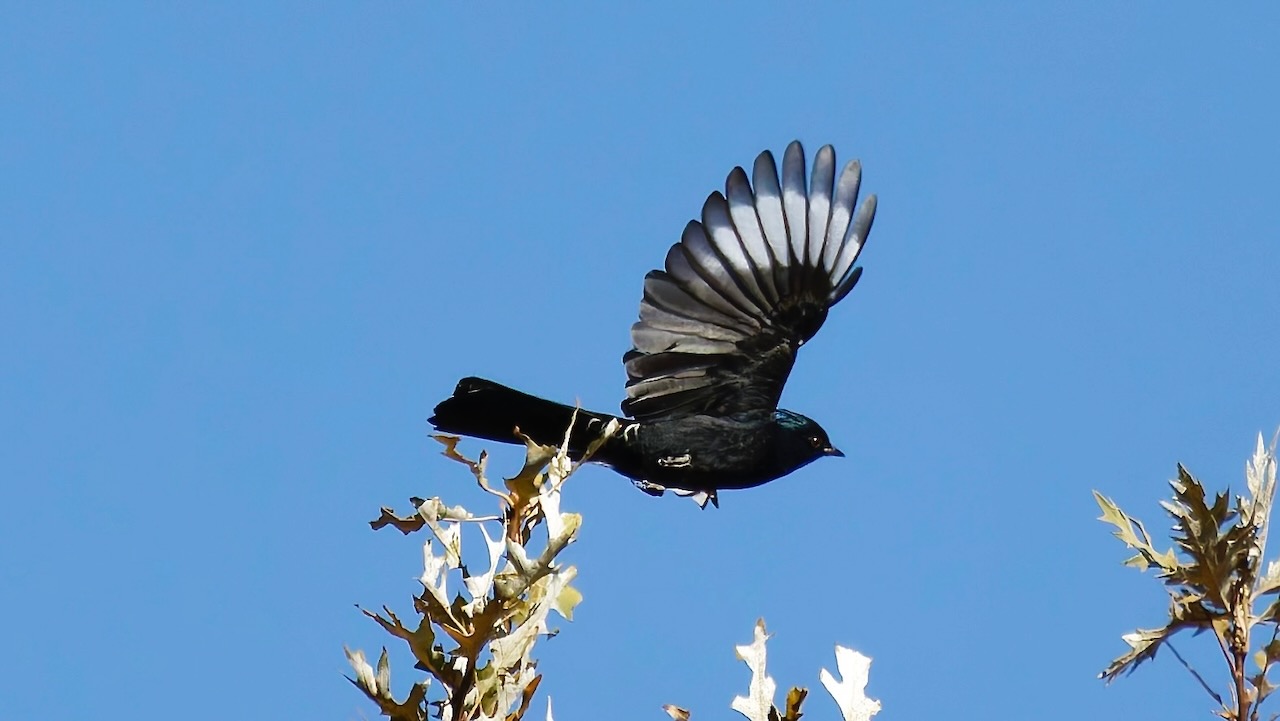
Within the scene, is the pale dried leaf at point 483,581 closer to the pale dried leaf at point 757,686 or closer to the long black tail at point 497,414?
the pale dried leaf at point 757,686

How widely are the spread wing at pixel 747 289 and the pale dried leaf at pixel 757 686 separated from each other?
10.6 feet

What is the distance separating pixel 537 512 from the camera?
315cm

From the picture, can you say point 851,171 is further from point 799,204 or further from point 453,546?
point 453,546

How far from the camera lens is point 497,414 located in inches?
222

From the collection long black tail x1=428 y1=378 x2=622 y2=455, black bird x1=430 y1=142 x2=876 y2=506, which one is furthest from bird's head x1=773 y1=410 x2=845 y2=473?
long black tail x1=428 y1=378 x2=622 y2=455

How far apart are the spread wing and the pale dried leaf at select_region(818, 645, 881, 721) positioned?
3.24 m

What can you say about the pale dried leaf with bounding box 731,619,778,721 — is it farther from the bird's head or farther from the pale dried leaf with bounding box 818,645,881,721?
the bird's head

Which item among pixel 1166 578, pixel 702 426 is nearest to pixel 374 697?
pixel 1166 578

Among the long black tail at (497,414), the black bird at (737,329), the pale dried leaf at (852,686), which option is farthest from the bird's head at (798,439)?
the pale dried leaf at (852,686)

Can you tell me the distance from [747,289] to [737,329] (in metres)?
0.17

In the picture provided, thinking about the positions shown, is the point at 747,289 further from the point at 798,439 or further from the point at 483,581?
the point at 483,581

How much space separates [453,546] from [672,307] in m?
3.40

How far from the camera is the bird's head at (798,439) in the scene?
20.2 ft

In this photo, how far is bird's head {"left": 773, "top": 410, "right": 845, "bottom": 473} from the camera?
6152 mm
